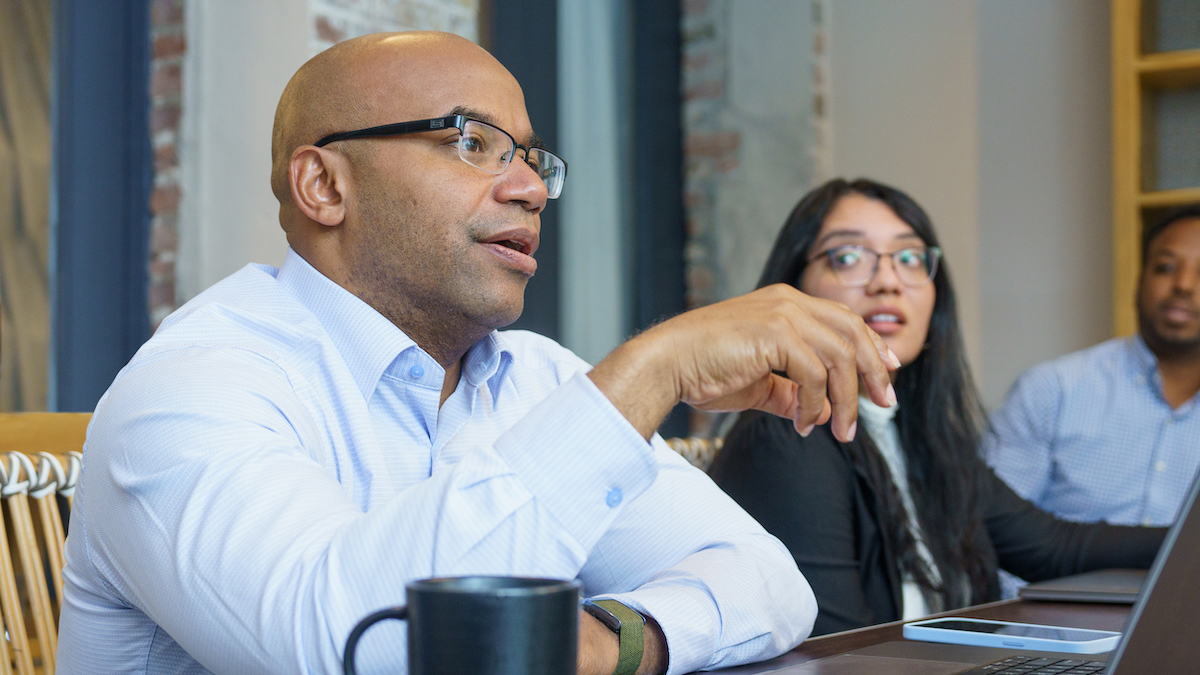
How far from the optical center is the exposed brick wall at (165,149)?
2.11 metres

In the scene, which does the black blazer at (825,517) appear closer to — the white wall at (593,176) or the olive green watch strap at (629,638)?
the olive green watch strap at (629,638)

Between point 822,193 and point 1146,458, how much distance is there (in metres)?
1.26

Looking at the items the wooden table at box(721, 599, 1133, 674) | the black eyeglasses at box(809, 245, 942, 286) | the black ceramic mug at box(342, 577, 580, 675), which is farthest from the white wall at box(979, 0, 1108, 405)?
the black ceramic mug at box(342, 577, 580, 675)

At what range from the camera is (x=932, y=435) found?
6.13 feet

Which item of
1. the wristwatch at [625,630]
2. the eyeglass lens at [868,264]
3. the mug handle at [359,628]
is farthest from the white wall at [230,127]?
the mug handle at [359,628]

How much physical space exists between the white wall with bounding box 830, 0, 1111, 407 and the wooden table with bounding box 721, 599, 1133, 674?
2075mm

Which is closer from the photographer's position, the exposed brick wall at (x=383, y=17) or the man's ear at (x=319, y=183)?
the man's ear at (x=319, y=183)

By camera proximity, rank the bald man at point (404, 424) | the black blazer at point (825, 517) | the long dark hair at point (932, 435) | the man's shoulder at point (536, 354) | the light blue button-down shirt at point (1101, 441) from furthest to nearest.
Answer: the light blue button-down shirt at point (1101, 441) → the long dark hair at point (932, 435) → the black blazer at point (825, 517) → the man's shoulder at point (536, 354) → the bald man at point (404, 424)

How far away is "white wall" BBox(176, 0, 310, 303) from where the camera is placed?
6.84 feet

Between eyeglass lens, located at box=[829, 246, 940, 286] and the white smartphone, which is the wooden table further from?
eyeglass lens, located at box=[829, 246, 940, 286]

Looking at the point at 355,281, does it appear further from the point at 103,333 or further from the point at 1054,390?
the point at 1054,390

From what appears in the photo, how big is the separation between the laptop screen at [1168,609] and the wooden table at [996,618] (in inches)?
11.2

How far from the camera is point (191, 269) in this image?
82.5 inches

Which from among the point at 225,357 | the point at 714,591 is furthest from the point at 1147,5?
the point at 225,357
